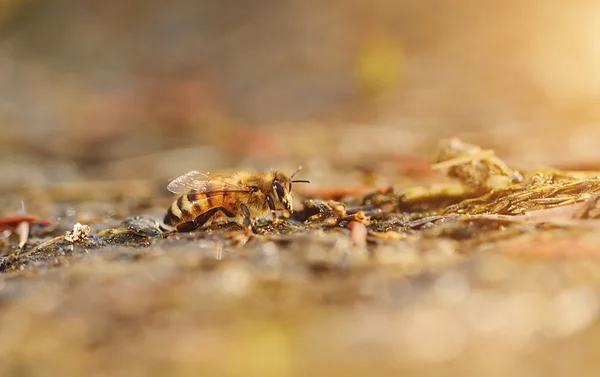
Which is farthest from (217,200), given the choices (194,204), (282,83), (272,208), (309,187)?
(282,83)

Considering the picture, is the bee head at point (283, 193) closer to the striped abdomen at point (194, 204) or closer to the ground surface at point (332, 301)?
the striped abdomen at point (194, 204)

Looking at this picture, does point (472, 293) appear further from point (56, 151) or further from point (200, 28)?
point (200, 28)

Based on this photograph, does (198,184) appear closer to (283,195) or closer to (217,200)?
(217,200)

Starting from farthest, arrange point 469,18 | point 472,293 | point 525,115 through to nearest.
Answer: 1. point 469,18
2. point 525,115
3. point 472,293

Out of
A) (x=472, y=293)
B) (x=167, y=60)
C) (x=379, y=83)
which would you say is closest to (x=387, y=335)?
(x=472, y=293)

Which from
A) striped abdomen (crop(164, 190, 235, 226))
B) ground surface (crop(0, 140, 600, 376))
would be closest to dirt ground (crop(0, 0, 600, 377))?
ground surface (crop(0, 140, 600, 376))

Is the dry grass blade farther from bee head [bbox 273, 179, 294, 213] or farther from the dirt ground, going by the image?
bee head [bbox 273, 179, 294, 213]
